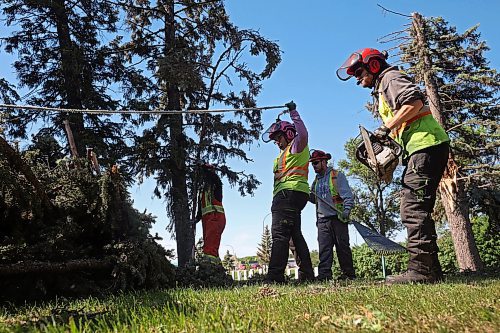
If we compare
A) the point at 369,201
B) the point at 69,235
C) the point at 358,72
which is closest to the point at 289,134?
the point at 358,72

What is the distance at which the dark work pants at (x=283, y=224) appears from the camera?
20.3 feet

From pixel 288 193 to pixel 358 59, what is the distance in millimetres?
2166

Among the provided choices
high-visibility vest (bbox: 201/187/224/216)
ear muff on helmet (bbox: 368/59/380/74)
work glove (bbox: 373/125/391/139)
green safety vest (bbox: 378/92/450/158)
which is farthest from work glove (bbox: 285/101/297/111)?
high-visibility vest (bbox: 201/187/224/216)

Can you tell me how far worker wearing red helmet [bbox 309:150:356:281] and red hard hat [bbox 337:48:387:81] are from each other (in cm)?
275

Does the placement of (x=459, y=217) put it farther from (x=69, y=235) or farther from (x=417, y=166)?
(x=69, y=235)

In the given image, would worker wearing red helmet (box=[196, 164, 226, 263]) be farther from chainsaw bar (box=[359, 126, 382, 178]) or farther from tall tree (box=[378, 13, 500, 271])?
tall tree (box=[378, 13, 500, 271])

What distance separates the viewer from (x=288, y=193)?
6504mm

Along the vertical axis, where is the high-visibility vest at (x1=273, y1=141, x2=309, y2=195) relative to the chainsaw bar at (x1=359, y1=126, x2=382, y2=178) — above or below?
above

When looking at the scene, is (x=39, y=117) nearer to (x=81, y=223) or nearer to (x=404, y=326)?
(x=81, y=223)

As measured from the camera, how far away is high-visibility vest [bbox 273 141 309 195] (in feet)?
21.6

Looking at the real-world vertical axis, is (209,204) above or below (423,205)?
above

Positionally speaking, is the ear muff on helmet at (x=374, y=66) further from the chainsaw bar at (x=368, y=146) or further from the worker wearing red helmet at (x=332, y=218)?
the worker wearing red helmet at (x=332, y=218)

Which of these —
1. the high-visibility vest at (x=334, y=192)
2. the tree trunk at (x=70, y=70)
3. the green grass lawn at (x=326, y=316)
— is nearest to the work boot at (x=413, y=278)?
the green grass lawn at (x=326, y=316)

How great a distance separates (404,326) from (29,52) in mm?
15513
